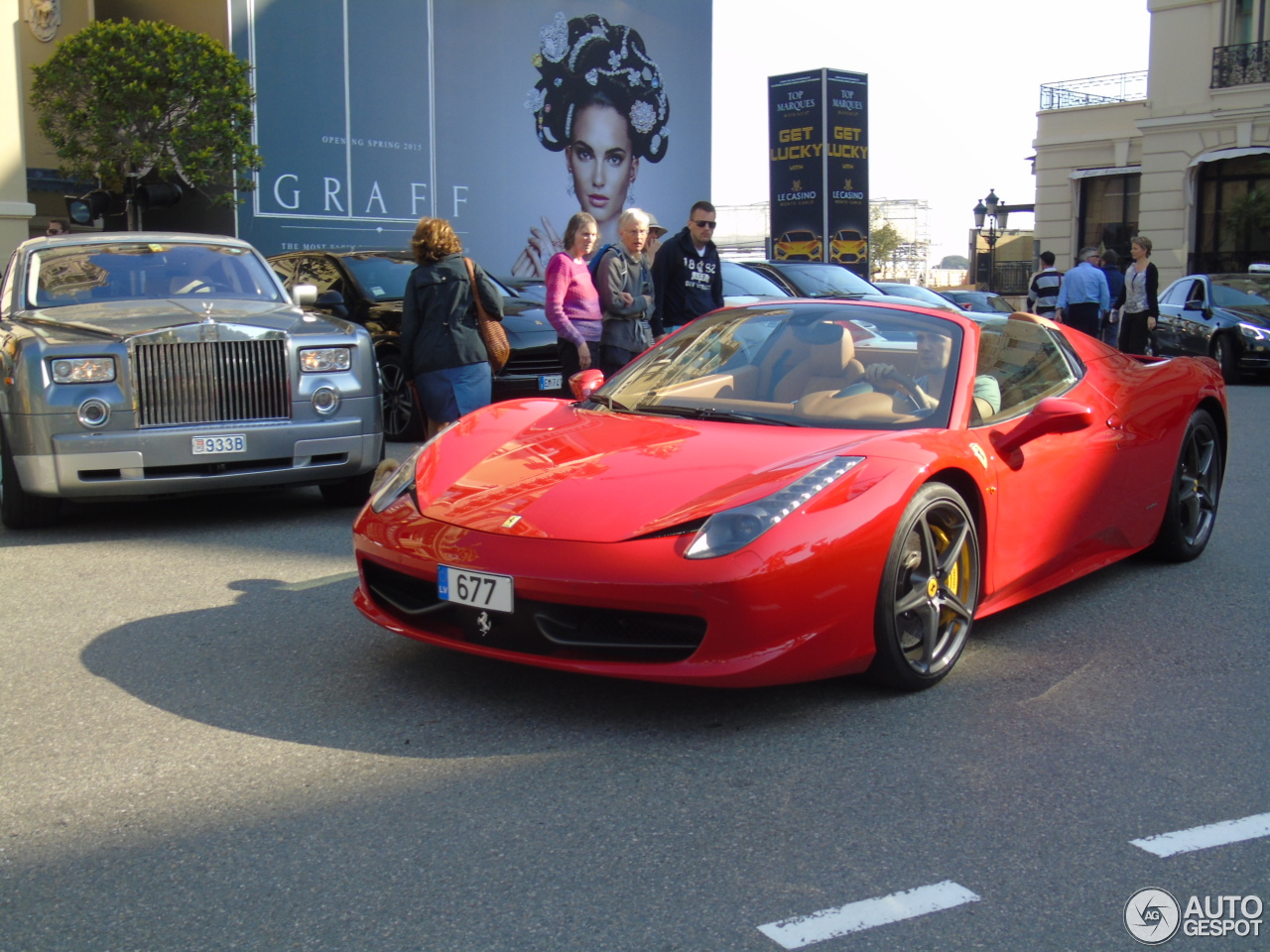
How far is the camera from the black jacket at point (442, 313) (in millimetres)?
7125

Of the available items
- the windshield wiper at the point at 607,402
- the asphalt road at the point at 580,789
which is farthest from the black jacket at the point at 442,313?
the asphalt road at the point at 580,789

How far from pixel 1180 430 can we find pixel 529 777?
12.0 feet

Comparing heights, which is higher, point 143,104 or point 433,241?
point 143,104

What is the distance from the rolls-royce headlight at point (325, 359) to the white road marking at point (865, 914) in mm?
5023

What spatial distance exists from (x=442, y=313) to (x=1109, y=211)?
3334 centimetres

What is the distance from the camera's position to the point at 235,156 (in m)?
16.5

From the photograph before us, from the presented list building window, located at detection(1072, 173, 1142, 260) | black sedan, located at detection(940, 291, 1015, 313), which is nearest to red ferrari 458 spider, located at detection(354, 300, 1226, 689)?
black sedan, located at detection(940, 291, 1015, 313)

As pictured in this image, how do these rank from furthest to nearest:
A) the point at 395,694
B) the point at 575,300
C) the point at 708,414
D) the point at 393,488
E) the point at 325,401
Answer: the point at 575,300 → the point at 325,401 → the point at 708,414 → the point at 393,488 → the point at 395,694

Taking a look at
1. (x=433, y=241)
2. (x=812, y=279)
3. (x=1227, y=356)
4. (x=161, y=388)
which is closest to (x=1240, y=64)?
(x=1227, y=356)

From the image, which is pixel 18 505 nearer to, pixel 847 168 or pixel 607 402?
pixel 607 402

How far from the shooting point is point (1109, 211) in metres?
36.2

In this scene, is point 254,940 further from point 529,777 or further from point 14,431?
point 14,431

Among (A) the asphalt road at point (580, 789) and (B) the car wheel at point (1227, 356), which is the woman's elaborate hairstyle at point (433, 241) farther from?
(B) the car wheel at point (1227, 356)

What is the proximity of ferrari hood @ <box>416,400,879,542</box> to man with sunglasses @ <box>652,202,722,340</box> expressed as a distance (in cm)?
427
